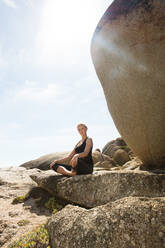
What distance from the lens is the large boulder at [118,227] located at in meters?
2.33

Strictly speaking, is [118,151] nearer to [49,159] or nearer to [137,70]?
[49,159]

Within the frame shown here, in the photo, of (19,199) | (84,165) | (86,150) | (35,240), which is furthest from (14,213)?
(86,150)

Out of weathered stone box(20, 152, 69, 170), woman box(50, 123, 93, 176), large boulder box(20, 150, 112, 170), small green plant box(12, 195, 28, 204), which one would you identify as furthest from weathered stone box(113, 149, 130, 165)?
small green plant box(12, 195, 28, 204)

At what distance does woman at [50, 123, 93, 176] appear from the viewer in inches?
236

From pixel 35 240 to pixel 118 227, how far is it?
1700 millimetres

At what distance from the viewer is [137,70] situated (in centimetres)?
603

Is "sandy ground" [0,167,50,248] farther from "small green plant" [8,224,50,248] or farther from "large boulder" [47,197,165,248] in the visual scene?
"large boulder" [47,197,165,248]

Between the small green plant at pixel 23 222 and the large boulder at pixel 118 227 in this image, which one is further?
the small green plant at pixel 23 222

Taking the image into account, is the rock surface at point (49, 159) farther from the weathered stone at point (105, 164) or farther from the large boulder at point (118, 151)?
the large boulder at point (118, 151)

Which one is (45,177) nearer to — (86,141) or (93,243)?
(86,141)

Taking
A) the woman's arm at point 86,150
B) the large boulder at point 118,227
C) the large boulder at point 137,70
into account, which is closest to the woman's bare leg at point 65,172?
the woman's arm at point 86,150

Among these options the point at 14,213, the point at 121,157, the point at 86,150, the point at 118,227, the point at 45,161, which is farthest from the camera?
the point at 121,157

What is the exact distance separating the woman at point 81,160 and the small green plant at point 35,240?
8.28 feet

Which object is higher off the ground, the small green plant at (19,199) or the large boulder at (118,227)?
the large boulder at (118,227)
